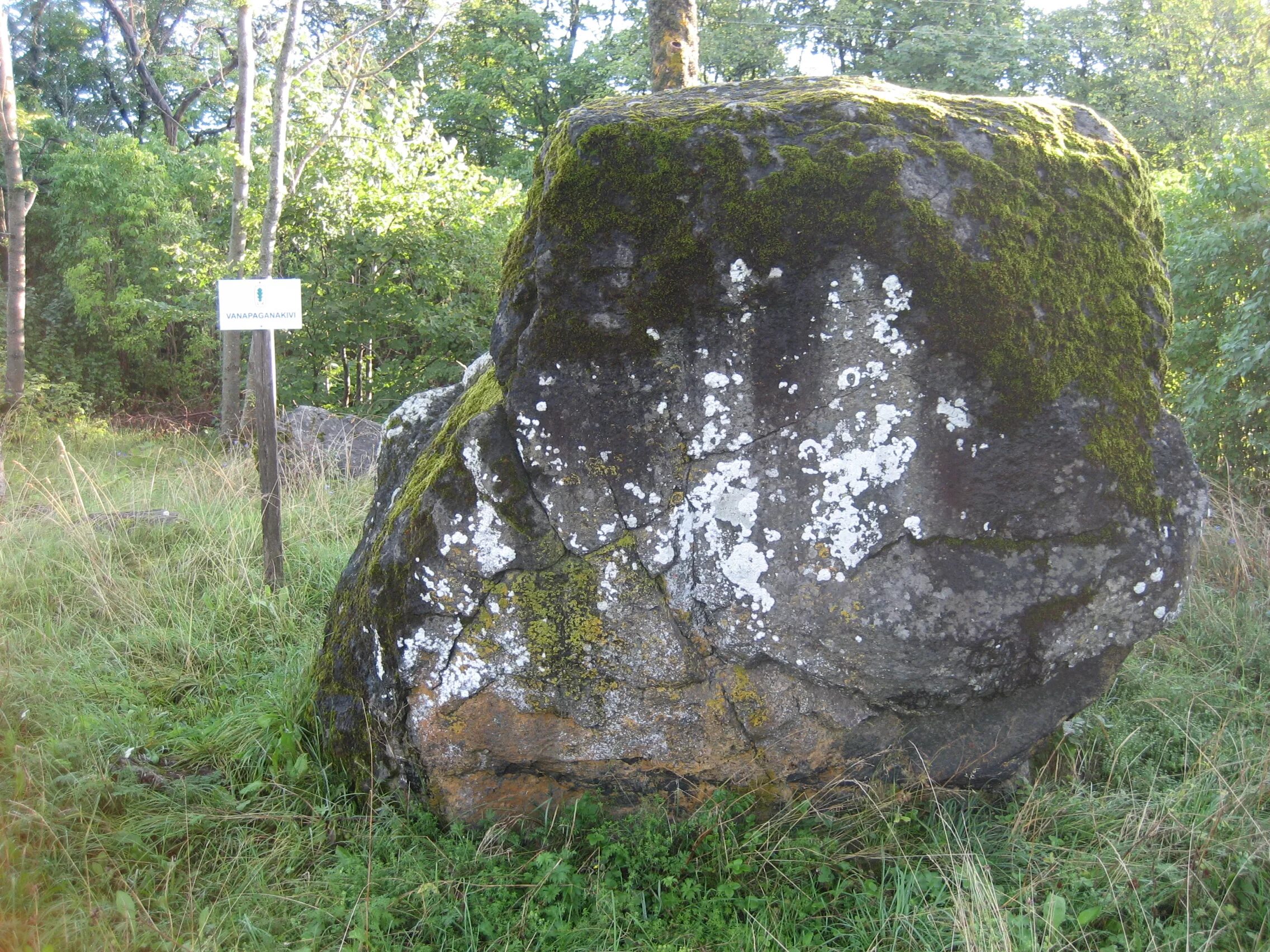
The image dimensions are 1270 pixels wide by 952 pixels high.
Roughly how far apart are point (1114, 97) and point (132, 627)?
18923 millimetres

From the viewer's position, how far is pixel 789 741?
102 inches

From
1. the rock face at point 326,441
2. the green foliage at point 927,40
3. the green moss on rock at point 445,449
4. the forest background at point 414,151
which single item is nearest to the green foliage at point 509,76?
the forest background at point 414,151

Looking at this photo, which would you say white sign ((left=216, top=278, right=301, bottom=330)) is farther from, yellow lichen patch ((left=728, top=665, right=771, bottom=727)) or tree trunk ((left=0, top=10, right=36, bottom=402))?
tree trunk ((left=0, top=10, right=36, bottom=402))

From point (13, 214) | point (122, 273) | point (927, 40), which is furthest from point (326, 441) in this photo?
point (927, 40)

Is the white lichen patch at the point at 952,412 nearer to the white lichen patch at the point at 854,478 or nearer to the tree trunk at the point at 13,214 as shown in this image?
the white lichen patch at the point at 854,478

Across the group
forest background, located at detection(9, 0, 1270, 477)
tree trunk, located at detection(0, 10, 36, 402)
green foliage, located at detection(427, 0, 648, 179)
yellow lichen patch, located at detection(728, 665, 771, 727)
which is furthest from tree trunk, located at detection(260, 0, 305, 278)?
green foliage, located at detection(427, 0, 648, 179)

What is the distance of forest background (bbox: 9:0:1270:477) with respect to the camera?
5.71m

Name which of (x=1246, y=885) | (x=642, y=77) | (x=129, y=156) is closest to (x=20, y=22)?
(x=129, y=156)

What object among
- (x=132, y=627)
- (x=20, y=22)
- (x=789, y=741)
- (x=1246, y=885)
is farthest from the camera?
(x=20, y=22)

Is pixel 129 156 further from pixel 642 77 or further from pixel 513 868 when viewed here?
pixel 513 868

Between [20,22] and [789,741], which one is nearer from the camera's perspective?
[789,741]

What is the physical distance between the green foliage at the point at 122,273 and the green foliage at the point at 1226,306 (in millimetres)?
9328

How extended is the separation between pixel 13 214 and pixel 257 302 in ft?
22.0

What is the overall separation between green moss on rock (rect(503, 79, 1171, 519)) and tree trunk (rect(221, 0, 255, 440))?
6.72 m
